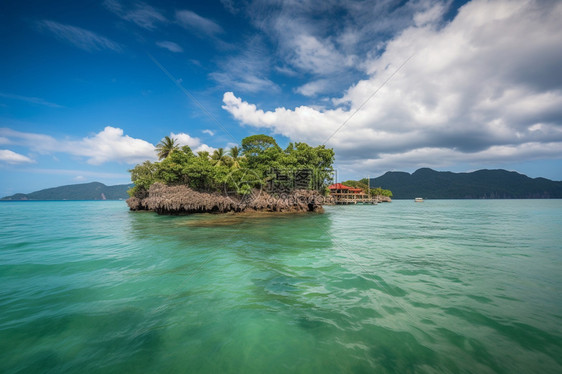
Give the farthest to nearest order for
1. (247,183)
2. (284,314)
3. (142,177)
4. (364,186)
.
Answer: (364,186) < (142,177) < (247,183) < (284,314)

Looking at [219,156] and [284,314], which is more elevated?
[219,156]

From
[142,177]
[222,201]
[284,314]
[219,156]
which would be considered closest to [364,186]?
[219,156]

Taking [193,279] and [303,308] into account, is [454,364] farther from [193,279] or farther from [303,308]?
[193,279]

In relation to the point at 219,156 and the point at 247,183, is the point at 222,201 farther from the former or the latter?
the point at 219,156

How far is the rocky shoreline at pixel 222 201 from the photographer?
28.4 m

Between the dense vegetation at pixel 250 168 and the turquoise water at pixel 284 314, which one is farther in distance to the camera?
the dense vegetation at pixel 250 168

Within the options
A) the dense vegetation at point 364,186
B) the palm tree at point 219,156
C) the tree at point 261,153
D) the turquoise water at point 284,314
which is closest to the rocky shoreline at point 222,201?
the tree at point 261,153

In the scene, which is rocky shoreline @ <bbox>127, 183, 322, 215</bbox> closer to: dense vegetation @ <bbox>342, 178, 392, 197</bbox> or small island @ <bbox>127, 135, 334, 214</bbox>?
small island @ <bbox>127, 135, 334, 214</bbox>

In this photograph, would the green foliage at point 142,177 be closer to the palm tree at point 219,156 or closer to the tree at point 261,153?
the palm tree at point 219,156

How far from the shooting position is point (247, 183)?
29812 mm

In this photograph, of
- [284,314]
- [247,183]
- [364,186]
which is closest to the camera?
[284,314]

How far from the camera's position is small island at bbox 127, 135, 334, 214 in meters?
29.1

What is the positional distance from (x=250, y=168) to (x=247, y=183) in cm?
300

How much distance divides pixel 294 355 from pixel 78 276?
772cm
